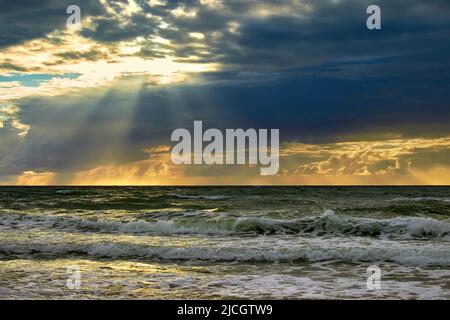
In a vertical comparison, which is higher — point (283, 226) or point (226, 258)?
point (283, 226)

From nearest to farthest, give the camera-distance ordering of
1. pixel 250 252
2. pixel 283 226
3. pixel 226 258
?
pixel 226 258 < pixel 250 252 < pixel 283 226

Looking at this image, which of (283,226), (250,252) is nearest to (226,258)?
(250,252)

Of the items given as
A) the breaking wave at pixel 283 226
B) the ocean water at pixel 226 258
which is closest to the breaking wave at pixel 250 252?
the ocean water at pixel 226 258

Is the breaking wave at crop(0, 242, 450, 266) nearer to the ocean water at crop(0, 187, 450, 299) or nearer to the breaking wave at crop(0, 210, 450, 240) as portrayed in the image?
the ocean water at crop(0, 187, 450, 299)

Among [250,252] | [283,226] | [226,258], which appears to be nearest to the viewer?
[226,258]

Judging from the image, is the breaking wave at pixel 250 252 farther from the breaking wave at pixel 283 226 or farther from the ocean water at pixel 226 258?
the breaking wave at pixel 283 226

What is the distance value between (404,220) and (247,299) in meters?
15.0

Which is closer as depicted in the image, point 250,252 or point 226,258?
point 226,258

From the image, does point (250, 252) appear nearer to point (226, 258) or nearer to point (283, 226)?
point (226, 258)

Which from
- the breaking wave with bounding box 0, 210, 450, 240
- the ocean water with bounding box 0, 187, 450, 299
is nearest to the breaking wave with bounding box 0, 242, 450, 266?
the ocean water with bounding box 0, 187, 450, 299

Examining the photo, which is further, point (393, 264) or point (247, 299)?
point (393, 264)
